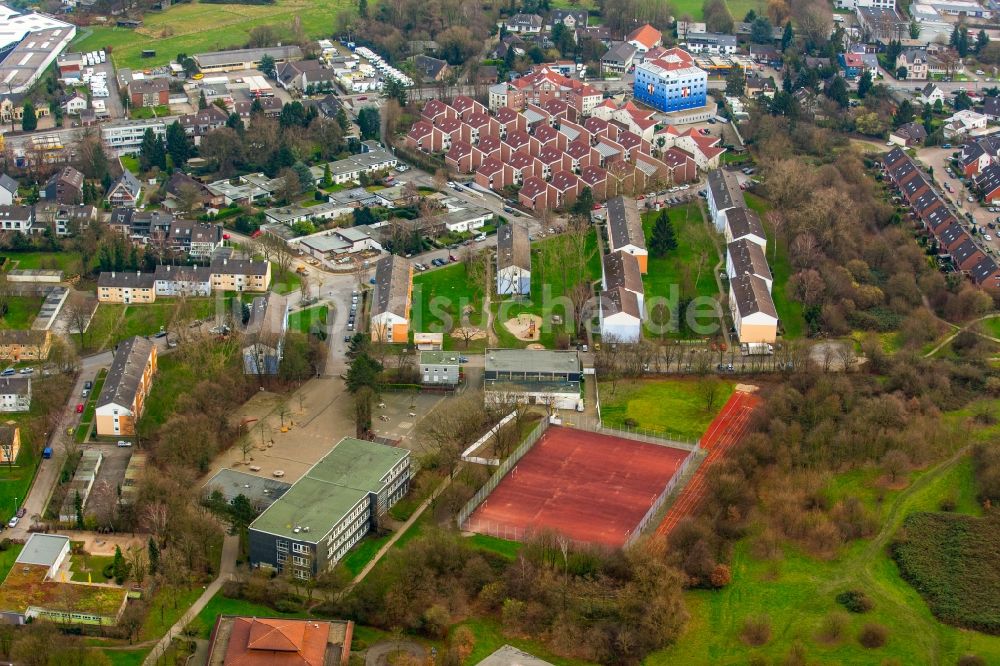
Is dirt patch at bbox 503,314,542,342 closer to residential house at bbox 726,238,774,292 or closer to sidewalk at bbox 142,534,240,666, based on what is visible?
residential house at bbox 726,238,774,292

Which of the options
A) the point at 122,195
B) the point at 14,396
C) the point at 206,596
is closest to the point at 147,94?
the point at 122,195

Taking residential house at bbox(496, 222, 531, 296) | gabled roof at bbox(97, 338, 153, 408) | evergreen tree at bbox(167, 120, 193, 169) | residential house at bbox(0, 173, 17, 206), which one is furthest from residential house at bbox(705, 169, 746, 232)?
residential house at bbox(0, 173, 17, 206)

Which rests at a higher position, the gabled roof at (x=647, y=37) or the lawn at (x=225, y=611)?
the lawn at (x=225, y=611)

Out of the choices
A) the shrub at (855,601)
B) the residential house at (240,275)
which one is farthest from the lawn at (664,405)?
the residential house at (240,275)

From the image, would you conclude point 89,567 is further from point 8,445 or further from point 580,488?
point 580,488

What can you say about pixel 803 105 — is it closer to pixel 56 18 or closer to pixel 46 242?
pixel 46 242

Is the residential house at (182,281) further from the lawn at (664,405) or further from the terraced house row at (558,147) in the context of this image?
the lawn at (664,405)

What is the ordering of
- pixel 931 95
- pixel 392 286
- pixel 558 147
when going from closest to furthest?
pixel 392 286
pixel 558 147
pixel 931 95
